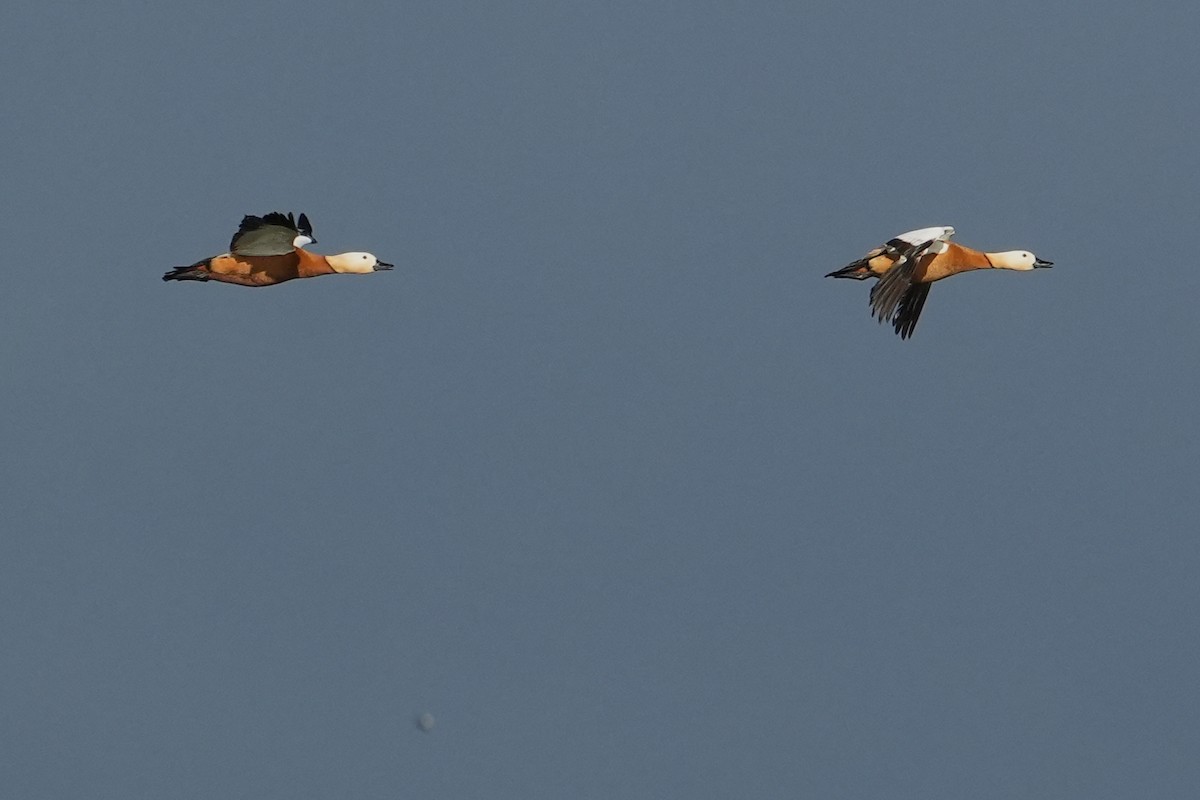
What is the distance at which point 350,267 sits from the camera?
5959 centimetres

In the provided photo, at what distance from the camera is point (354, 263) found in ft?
196

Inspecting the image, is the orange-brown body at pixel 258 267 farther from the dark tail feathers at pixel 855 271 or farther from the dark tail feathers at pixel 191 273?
the dark tail feathers at pixel 855 271

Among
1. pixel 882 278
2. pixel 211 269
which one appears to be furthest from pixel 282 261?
pixel 882 278

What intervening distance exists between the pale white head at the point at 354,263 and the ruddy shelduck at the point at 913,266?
8.79 m

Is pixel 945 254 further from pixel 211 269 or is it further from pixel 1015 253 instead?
pixel 211 269

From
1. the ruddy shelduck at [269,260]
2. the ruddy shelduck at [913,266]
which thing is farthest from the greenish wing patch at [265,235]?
the ruddy shelduck at [913,266]

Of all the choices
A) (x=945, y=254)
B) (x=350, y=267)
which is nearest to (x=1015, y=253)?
(x=945, y=254)

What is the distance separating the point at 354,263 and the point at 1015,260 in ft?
42.2

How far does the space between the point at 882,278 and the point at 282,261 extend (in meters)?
11.2

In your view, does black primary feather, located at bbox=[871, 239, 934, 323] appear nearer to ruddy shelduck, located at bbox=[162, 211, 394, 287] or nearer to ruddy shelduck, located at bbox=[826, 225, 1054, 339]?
ruddy shelduck, located at bbox=[826, 225, 1054, 339]

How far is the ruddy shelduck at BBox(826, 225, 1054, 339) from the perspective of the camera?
57406 mm

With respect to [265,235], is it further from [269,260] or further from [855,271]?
[855,271]

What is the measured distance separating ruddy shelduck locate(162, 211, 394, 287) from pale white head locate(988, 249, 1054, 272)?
39.6ft

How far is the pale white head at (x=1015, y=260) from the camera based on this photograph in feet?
199
